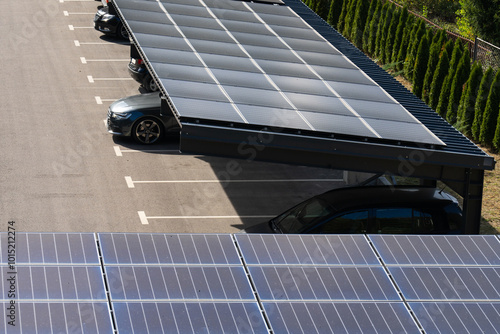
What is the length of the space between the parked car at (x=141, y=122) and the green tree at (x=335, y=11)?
13322 mm

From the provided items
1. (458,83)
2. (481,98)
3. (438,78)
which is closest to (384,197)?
(481,98)

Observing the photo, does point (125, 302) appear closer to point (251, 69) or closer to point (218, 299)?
point (218, 299)

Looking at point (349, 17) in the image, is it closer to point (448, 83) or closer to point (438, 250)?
point (448, 83)

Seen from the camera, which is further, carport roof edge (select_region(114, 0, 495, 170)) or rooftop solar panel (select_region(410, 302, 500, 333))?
carport roof edge (select_region(114, 0, 495, 170))

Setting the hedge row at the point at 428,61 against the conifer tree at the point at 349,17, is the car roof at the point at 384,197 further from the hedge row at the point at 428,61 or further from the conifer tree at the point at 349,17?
the conifer tree at the point at 349,17

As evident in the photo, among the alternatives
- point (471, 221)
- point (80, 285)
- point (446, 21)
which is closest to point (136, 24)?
point (471, 221)

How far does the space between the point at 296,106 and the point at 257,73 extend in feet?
6.78

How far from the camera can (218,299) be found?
365 inches

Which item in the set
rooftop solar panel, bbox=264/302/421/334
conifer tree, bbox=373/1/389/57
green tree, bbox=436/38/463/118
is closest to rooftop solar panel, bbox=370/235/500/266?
rooftop solar panel, bbox=264/302/421/334

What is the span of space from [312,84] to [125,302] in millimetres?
8918

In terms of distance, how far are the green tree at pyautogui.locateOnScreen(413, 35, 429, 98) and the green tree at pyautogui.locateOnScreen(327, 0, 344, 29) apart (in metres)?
8.10

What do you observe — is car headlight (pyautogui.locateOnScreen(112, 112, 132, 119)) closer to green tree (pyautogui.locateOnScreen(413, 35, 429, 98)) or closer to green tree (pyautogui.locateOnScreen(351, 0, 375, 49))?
green tree (pyautogui.locateOnScreen(413, 35, 429, 98))

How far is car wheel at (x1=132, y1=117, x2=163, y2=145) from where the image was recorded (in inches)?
861

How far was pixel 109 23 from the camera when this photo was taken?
3172 centimetres
